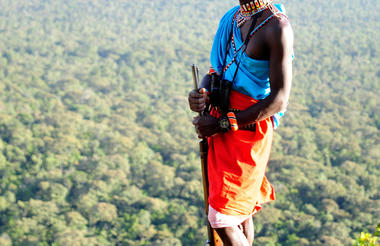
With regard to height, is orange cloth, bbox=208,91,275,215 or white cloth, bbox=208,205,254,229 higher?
orange cloth, bbox=208,91,275,215

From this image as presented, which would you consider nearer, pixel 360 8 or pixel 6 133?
pixel 6 133

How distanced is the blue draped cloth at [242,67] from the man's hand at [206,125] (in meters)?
0.20

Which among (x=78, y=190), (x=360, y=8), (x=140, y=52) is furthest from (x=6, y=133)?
(x=360, y=8)

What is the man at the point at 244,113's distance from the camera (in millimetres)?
2100

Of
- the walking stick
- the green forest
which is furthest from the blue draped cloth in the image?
the green forest

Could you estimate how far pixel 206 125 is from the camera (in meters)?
2.28

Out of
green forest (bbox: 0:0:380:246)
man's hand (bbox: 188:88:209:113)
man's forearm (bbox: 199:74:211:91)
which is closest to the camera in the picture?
man's hand (bbox: 188:88:209:113)

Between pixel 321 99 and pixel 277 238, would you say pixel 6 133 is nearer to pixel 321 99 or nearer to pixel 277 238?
pixel 277 238

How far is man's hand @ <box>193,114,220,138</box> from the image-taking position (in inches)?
89.4

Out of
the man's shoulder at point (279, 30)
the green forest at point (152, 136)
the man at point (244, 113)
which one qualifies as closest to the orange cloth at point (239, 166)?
the man at point (244, 113)

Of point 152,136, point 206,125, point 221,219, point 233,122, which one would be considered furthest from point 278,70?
point 152,136

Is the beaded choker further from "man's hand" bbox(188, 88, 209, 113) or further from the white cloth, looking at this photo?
the white cloth

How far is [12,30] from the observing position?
101 m

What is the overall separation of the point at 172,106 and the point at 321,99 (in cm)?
2189
